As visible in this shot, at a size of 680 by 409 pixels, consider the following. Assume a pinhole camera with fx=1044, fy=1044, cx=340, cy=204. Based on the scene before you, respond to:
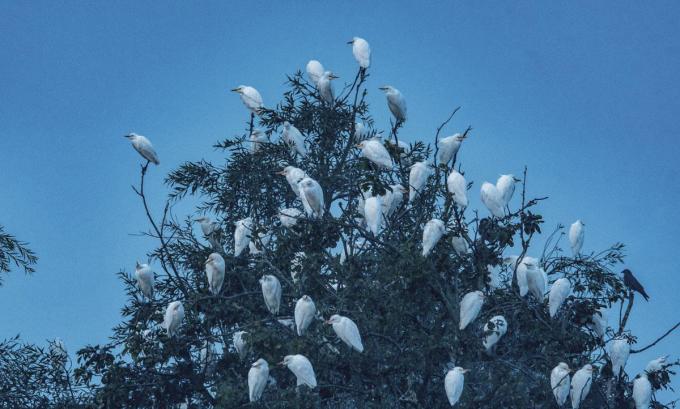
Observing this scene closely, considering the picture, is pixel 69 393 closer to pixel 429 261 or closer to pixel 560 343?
pixel 429 261

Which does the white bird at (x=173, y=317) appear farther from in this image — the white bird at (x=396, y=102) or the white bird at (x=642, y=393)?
the white bird at (x=642, y=393)

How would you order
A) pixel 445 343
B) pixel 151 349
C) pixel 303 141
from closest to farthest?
1. pixel 445 343
2. pixel 151 349
3. pixel 303 141

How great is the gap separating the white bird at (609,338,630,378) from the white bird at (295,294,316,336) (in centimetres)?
248

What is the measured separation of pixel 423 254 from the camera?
24.1 ft

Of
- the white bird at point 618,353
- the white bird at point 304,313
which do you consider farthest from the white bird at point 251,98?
the white bird at point 618,353

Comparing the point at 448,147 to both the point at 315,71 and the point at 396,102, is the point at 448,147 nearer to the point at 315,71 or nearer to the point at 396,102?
the point at 396,102

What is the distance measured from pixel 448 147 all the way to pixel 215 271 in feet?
7.51

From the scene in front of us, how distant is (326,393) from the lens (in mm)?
7285

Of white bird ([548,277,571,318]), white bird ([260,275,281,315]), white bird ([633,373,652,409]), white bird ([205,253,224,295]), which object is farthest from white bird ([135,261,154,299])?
white bird ([633,373,652,409])

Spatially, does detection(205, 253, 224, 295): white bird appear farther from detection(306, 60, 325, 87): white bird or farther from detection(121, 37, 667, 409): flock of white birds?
detection(306, 60, 325, 87): white bird

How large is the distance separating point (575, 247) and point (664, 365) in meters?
1.24

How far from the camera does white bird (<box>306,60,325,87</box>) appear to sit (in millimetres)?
10016

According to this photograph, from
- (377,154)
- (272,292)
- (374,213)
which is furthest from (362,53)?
(272,292)

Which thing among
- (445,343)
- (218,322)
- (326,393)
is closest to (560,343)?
(445,343)
